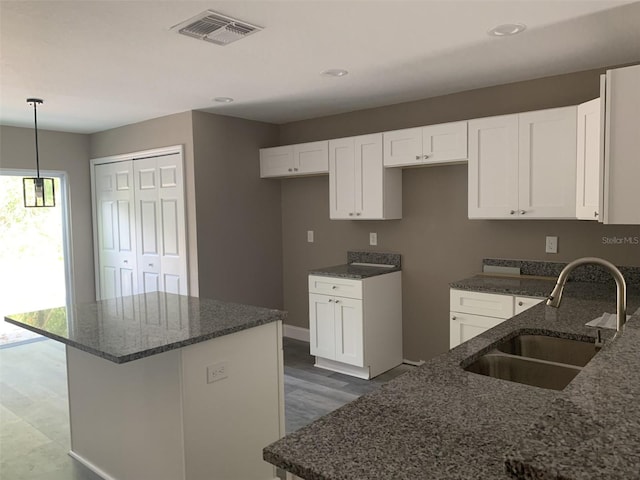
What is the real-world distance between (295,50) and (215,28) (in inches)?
21.6

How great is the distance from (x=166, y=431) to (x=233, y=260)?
281cm

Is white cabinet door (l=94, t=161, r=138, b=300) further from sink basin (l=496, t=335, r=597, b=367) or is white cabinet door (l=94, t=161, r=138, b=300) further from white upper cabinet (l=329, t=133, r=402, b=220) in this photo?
sink basin (l=496, t=335, r=597, b=367)

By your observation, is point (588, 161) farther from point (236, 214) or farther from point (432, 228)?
point (236, 214)

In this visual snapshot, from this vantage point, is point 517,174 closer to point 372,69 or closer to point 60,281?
point 372,69

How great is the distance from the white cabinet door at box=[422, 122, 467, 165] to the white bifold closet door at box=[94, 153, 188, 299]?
91.8 inches

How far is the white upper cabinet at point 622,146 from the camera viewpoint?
222 centimetres

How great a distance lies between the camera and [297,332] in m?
5.38

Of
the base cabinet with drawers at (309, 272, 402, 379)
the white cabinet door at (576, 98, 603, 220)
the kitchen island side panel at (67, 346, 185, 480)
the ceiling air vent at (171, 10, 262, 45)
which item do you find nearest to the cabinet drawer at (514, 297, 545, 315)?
the white cabinet door at (576, 98, 603, 220)

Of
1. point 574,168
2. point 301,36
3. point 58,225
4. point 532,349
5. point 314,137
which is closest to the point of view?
point 532,349

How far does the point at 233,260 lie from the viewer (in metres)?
4.96

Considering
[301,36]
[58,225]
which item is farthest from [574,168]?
[58,225]

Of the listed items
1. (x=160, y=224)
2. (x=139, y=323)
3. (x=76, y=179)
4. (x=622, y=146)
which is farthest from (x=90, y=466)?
(x=76, y=179)

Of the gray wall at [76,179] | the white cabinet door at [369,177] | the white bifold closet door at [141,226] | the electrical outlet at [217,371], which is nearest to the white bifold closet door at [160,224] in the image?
the white bifold closet door at [141,226]

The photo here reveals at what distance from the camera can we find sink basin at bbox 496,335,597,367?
2006 mm
